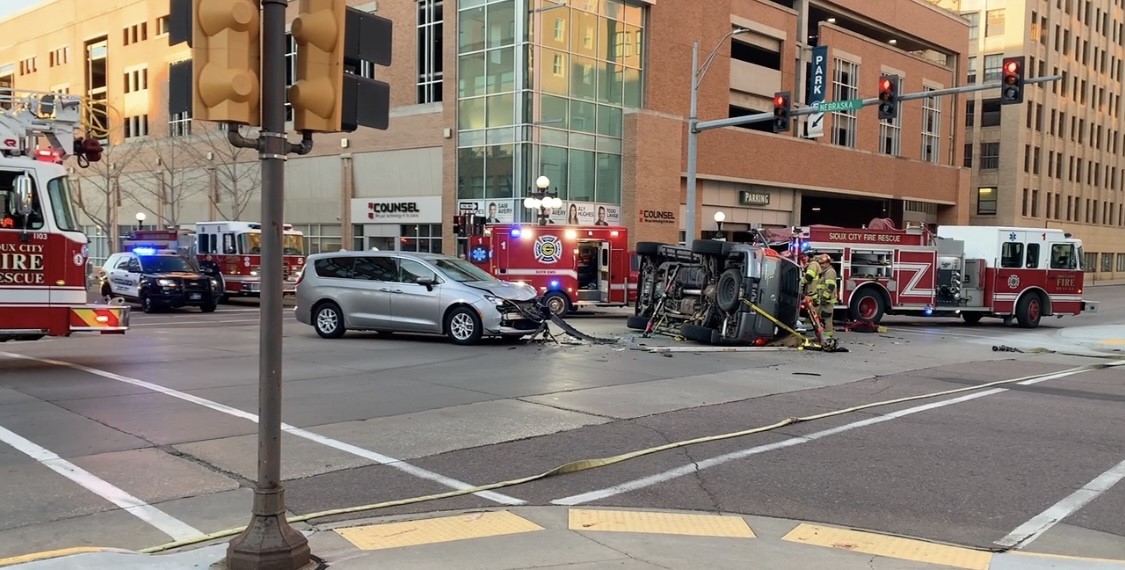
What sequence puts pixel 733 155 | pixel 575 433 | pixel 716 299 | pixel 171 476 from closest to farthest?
pixel 171 476, pixel 575 433, pixel 716 299, pixel 733 155

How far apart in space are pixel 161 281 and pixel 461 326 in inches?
533

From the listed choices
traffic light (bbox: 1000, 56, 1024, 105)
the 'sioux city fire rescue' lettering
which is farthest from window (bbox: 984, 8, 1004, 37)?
the 'sioux city fire rescue' lettering

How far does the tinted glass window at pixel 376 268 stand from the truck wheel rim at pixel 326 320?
0.93 m

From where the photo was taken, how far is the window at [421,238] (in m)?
36.7

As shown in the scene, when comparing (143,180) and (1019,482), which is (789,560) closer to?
(1019,482)

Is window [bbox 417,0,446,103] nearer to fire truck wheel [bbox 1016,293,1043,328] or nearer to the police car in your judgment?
the police car

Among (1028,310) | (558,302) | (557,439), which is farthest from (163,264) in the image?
(1028,310)

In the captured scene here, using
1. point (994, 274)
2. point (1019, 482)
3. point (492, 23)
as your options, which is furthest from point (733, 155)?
point (1019, 482)

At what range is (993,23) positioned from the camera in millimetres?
66562

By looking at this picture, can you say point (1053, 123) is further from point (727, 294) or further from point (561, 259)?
point (727, 294)

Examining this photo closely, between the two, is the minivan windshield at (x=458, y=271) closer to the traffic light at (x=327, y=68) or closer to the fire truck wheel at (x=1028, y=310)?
the traffic light at (x=327, y=68)

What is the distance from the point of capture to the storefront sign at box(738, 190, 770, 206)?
139 ft

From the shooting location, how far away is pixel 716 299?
16906 millimetres

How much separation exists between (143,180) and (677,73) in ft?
111
